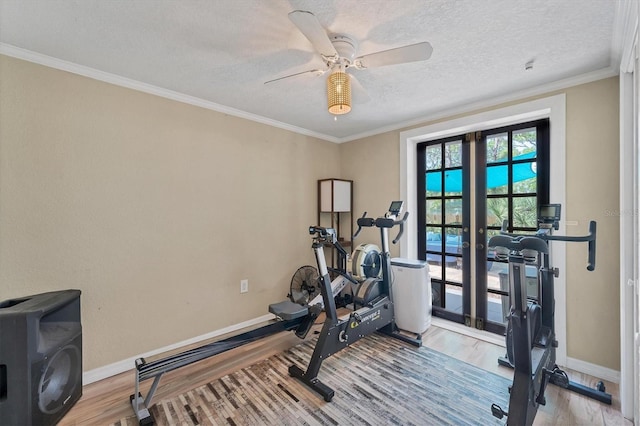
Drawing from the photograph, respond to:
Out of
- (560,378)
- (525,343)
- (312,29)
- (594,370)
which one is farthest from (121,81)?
(594,370)

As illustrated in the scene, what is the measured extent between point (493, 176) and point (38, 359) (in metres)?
3.66

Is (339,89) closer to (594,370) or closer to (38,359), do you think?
(38,359)

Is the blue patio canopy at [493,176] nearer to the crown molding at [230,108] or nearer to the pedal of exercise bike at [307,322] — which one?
the crown molding at [230,108]

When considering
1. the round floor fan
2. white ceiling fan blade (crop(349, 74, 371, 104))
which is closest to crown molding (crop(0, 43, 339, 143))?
white ceiling fan blade (crop(349, 74, 371, 104))

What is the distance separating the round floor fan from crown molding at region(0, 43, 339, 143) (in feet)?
5.82

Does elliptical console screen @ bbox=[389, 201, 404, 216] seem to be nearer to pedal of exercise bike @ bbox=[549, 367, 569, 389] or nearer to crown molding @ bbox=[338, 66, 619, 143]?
crown molding @ bbox=[338, 66, 619, 143]

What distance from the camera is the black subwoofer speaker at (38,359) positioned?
50.4 inches

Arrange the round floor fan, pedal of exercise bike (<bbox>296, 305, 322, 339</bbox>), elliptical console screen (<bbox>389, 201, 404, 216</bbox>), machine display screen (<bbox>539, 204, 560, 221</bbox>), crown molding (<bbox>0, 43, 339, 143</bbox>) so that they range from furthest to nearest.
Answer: the round floor fan
elliptical console screen (<bbox>389, 201, 404, 216</bbox>)
pedal of exercise bike (<bbox>296, 305, 322, 339</bbox>)
machine display screen (<bbox>539, 204, 560, 221</bbox>)
crown molding (<bbox>0, 43, 339, 143</bbox>)

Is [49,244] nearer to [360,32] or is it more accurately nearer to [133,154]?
[133,154]

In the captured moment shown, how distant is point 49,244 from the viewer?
6.34 feet

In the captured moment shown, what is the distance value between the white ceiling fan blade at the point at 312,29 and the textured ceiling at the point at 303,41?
6.8 inches

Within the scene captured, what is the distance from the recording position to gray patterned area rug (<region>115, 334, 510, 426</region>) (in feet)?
5.61

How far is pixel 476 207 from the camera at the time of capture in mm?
2910

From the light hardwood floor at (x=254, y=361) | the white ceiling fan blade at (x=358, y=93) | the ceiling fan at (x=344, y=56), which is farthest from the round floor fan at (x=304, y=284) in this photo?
the ceiling fan at (x=344, y=56)
